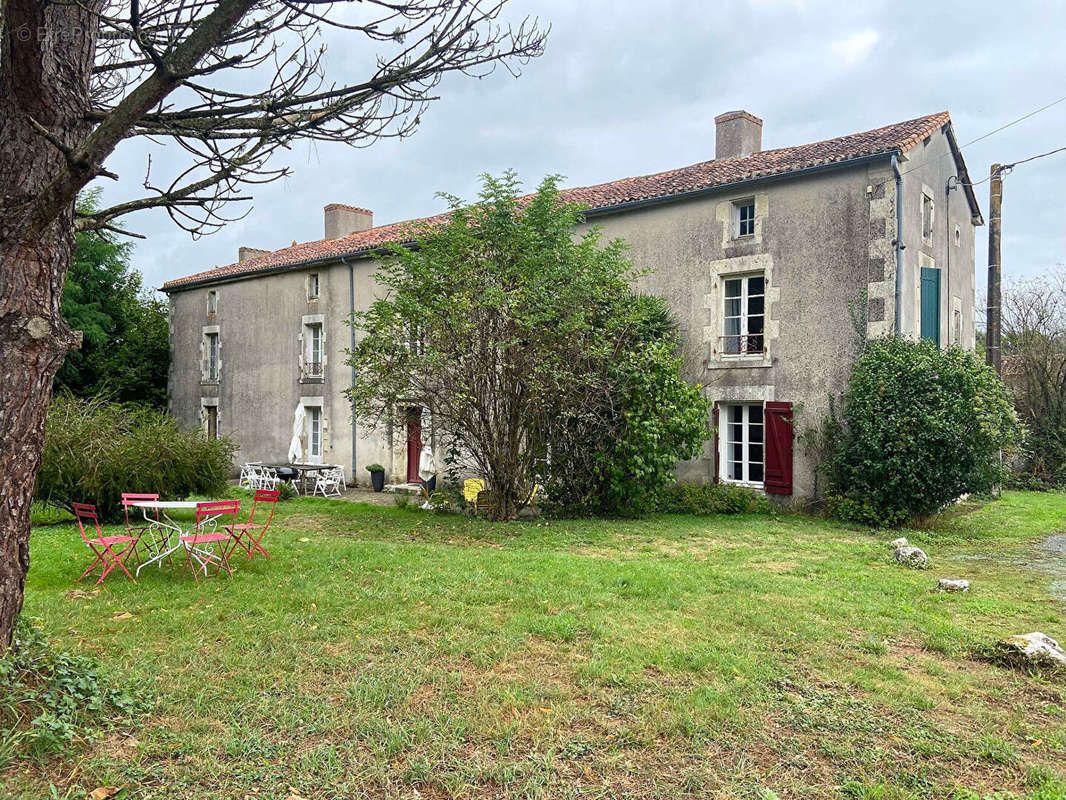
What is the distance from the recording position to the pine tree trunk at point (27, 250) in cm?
346

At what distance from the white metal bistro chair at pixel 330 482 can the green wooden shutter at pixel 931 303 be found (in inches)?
483

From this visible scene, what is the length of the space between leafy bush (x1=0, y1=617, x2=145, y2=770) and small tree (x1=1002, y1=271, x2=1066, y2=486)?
18.1 metres

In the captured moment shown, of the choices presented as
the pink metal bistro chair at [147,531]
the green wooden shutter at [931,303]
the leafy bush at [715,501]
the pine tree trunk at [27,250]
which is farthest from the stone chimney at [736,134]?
the pine tree trunk at [27,250]

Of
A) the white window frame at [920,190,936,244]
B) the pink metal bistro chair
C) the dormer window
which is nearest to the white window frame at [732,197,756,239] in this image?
the white window frame at [920,190,936,244]

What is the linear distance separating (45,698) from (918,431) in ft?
35.6

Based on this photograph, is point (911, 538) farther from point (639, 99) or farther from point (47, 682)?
point (47, 682)

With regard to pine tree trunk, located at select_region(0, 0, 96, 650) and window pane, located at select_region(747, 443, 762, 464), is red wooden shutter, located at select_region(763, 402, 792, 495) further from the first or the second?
pine tree trunk, located at select_region(0, 0, 96, 650)

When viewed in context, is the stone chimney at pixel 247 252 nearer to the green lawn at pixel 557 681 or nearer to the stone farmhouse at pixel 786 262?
the stone farmhouse at pixel 786 262

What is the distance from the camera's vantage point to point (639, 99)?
794cm

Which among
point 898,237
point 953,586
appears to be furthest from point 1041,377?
point 953,586

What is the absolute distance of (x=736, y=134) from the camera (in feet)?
50.1

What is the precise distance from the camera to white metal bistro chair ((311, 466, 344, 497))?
1644 centimetres

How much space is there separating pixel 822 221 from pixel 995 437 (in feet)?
14.2

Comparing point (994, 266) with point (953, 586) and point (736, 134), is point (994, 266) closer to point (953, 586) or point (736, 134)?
point (736, 134)
